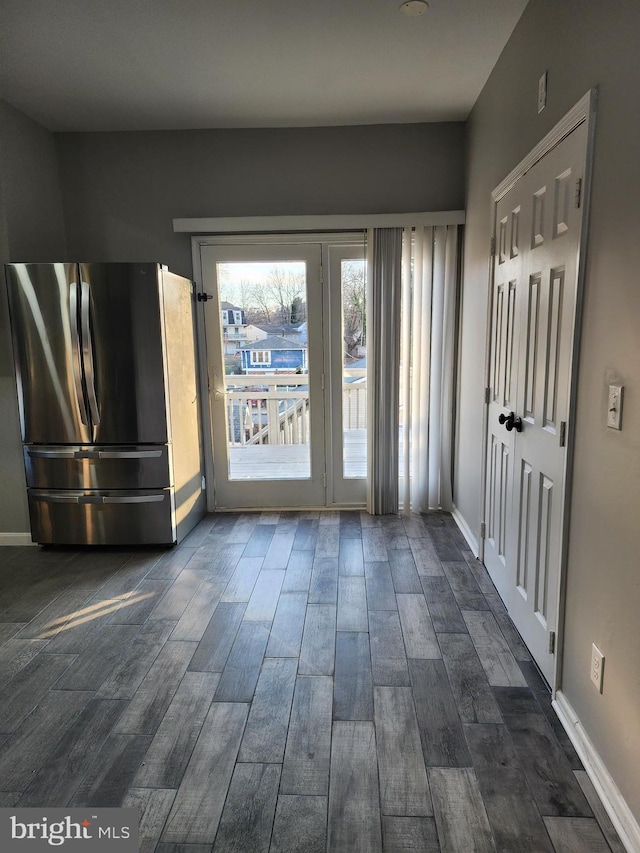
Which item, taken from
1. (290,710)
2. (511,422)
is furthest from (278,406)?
(290,710)

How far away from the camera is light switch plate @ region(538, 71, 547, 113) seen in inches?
81.5

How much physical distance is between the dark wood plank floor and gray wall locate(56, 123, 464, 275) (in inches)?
100

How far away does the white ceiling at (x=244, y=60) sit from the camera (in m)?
2.34

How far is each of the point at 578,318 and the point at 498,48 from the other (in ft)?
6.01

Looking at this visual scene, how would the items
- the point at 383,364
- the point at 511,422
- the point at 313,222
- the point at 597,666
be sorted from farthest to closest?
1. the point at 383,364
2. the point at 313,222
3. the point at 511,422
4. the point at 597,666

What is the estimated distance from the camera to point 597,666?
1.63 meters

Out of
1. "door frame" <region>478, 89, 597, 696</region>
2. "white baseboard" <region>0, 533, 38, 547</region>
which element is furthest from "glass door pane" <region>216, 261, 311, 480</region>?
"door frame" <region>478, 89, 597, 696</region>

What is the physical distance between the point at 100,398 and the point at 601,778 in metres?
3.10

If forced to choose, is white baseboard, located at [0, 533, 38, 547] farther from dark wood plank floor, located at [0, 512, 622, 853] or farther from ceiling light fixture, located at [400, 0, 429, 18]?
ceiling light fixture, located at [400, 0, 429, 18]

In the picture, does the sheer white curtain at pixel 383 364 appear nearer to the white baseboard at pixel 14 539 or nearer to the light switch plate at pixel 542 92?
the light switch plate at pixel 542 92

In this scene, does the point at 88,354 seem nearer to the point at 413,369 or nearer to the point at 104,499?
the point at 104,499

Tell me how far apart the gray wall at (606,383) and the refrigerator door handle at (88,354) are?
2.60 meters

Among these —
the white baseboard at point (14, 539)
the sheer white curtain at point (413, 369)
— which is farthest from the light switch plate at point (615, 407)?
the white baseboard at point (14, 539)

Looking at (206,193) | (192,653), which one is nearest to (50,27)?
(206,193)
